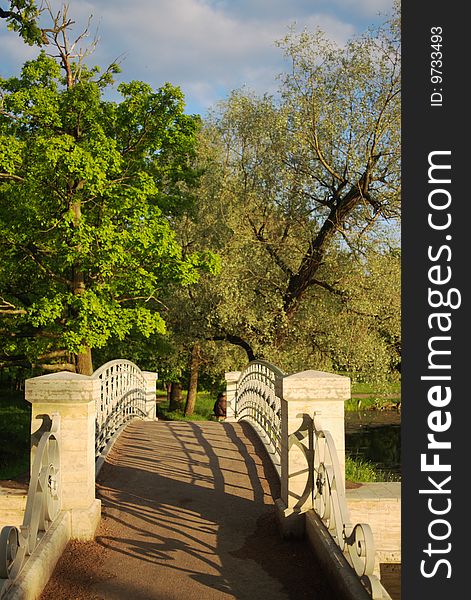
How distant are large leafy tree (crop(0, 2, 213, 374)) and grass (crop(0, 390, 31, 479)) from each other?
8.59ft

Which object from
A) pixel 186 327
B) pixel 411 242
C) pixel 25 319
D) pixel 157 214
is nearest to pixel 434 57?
pixel 411 242

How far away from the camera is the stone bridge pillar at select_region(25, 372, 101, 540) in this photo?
5.69m

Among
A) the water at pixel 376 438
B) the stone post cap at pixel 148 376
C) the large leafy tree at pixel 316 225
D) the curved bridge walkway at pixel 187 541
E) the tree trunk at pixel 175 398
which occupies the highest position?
the large leafy tree at pixel 316 225

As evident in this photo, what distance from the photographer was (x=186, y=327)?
18.9 metres

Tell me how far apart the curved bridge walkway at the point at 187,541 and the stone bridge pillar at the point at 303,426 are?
0.32 m

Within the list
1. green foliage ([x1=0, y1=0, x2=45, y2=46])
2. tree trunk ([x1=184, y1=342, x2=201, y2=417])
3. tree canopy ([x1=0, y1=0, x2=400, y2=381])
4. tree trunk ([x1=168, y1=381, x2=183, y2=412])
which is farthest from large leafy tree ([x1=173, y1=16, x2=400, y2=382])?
tree trunk ([x1=168, y1=381, x2=183, y2=412])

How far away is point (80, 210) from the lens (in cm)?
1600

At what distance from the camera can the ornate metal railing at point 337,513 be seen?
13.6ft

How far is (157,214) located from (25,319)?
4.25 m

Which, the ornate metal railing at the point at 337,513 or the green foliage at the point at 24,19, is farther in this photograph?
the green foliage at the point at 24,19

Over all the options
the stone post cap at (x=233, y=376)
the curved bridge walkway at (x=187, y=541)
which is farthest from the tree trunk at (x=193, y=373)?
the curved bridge walkway at (x=187, y=541)

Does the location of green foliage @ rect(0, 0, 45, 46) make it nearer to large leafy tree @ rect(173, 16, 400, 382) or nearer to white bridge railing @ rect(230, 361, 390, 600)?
white bridge railing @ rect(230, 361, 390, 600)

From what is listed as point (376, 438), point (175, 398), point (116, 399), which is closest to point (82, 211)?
point (116, 399)

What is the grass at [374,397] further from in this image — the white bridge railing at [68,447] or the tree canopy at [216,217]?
the white bridge railing at [68,447]
